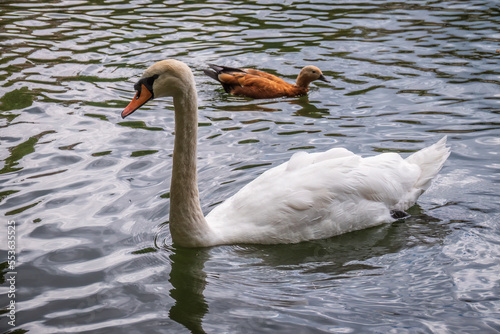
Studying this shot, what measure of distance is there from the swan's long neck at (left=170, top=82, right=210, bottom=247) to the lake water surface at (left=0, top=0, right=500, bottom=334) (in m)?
0.20

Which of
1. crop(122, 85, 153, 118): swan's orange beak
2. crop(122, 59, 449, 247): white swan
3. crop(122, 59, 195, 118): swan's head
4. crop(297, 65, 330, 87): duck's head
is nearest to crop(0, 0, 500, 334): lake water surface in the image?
crop(122, 59, 449, 247): white swan

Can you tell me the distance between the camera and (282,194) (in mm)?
5488

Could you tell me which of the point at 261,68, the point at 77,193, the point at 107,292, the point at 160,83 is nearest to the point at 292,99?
the point at 261,68

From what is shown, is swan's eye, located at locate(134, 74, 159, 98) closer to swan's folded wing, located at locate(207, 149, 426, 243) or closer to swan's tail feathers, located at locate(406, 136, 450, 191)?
swan's folded wing, located at locate(207, 149, 426, 243)

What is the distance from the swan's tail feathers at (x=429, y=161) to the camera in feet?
20.4

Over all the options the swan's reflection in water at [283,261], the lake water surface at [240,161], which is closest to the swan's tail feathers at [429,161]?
the lake water surface at [240,161]

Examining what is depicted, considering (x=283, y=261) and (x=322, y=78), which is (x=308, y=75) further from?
(x=283, y=261)

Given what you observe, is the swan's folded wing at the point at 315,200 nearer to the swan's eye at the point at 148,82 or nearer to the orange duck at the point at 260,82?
the swan's eye at the point at 148,82

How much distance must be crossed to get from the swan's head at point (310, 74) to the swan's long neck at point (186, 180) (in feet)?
16.1

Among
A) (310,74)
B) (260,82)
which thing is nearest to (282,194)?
(260,82)

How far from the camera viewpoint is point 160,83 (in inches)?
201

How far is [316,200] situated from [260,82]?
14.6 ft

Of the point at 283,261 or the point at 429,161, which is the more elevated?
the point at 429,161

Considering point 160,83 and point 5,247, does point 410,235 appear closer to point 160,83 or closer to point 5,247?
point 160,83
